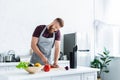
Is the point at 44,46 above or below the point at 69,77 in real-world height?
above

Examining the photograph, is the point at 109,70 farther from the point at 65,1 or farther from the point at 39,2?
the point at 39,2

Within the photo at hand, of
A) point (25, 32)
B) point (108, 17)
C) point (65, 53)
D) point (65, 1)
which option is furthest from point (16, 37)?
point (108, 17)

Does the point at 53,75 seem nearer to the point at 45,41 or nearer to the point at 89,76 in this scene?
the point at 89,76

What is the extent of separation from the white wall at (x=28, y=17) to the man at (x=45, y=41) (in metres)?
1.47

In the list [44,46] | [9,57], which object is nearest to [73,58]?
[44,46]

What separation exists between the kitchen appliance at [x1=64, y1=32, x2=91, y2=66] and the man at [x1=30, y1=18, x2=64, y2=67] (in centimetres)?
177

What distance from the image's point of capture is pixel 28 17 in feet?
15.5

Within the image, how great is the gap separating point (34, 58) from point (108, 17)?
3.42 meters

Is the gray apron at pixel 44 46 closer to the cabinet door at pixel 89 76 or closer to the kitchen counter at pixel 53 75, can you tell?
the kitchen counter at pixel 53 75

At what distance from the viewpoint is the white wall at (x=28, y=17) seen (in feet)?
14.5

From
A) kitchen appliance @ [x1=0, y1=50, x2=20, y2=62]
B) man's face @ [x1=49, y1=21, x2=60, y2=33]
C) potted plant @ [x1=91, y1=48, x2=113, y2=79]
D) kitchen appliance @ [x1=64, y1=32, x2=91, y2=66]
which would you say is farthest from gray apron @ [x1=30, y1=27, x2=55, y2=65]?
potted plant @ [x1=91, y1=48, x2=113, y2=79]

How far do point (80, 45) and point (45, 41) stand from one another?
6.63 feet

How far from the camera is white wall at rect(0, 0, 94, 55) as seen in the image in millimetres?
4426

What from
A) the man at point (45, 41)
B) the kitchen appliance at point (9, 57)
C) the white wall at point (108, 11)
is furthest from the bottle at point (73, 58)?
the white wall at point (108, 11)
